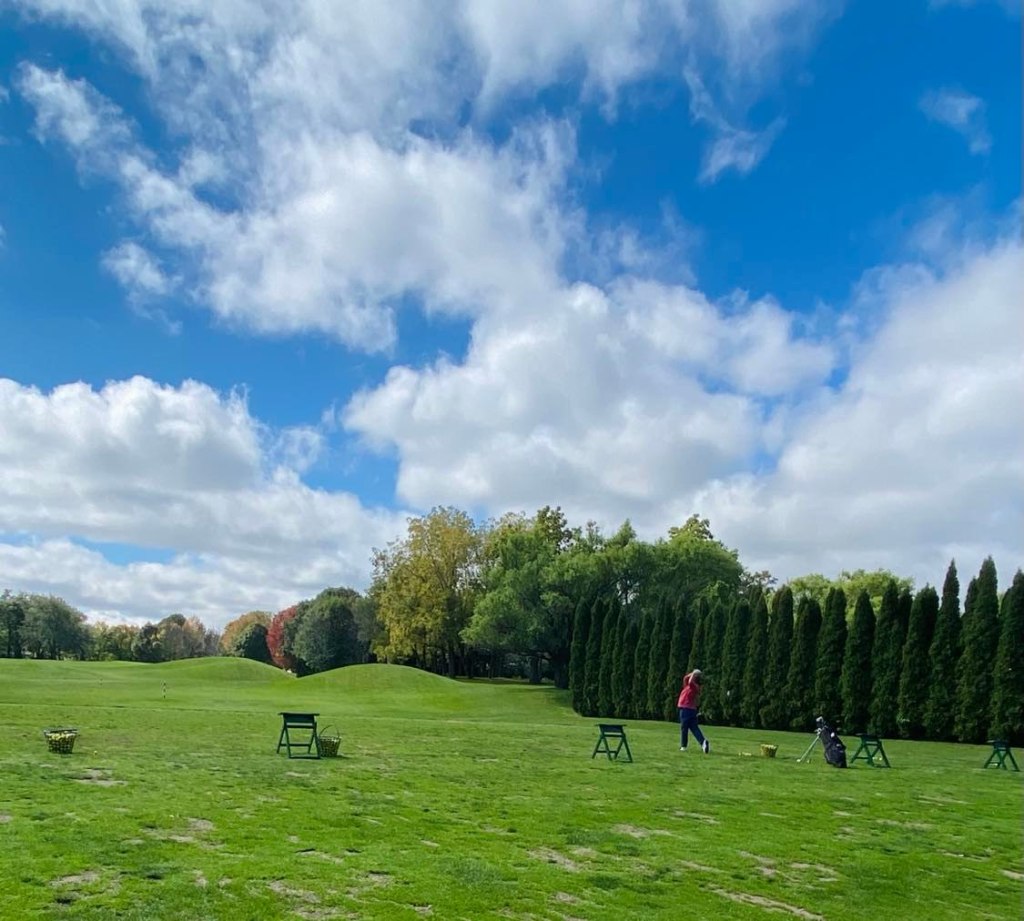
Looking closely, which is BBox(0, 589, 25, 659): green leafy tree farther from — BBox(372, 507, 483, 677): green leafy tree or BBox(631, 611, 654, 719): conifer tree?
BBox(631, 611, 654, 719): conifer tree

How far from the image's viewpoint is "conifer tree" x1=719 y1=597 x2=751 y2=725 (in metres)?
36.9

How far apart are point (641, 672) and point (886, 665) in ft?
44.2

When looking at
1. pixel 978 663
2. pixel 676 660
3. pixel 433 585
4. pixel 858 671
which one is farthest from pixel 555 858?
pixel 433 585

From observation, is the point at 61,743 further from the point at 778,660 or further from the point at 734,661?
the point at 734,661

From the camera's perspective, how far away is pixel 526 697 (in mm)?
48906

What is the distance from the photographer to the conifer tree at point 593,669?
1756 inches

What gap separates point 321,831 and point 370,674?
47.4 meters

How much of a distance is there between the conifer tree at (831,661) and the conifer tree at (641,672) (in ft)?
32.7

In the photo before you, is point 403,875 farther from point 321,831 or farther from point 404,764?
point 404,764

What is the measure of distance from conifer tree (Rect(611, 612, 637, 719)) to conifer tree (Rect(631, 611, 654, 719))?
44 centimetres

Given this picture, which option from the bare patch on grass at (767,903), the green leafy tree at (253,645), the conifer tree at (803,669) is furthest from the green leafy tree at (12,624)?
the bare patch on grass at (767,903)

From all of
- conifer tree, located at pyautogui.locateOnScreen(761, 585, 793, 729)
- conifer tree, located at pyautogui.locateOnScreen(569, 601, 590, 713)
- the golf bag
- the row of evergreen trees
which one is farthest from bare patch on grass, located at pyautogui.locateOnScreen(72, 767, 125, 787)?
conifer tree, located at pyautogui.locateOnScreen(569, 601, 590, 713)

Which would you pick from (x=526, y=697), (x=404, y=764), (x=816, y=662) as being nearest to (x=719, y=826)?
(x=404, y=764)

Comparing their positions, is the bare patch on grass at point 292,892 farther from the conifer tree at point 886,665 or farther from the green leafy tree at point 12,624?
the green leafy tree at point 12,624
